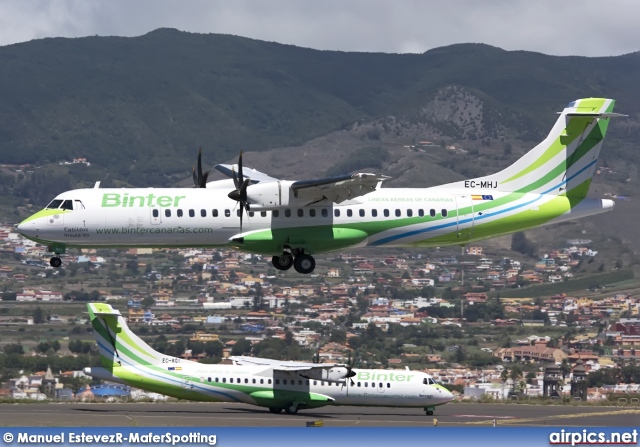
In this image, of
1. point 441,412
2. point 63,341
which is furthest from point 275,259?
point 63,341

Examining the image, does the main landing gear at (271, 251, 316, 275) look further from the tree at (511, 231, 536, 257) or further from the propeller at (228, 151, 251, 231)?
the tree at (511, 231, 536, 257)

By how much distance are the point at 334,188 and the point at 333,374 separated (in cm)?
2511

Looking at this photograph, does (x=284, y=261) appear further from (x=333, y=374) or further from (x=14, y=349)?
(x=14, y=349)

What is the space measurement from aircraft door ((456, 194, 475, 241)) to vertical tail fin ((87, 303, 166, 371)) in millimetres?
28807

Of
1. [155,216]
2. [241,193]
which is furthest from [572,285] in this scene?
[155,216]

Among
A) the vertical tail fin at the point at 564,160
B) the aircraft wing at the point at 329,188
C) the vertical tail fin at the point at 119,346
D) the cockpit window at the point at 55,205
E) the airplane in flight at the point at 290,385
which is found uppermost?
the vertical tail fin at the point at 564,160

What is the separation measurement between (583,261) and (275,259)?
10120 centimetres

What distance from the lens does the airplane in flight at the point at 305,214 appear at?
55531 mm

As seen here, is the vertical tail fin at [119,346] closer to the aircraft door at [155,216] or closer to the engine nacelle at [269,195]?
the aircraft door at [155,216]

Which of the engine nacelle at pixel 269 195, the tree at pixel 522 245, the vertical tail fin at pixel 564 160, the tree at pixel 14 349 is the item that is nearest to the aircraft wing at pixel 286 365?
the vertical tail fin at pixel 564 160

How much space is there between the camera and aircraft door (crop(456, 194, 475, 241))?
57.9 metres

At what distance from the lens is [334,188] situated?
5559cm

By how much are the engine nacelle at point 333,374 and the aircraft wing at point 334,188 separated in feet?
77.0

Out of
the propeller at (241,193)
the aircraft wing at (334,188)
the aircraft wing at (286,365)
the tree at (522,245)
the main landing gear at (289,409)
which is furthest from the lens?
the tree at (522,245)
